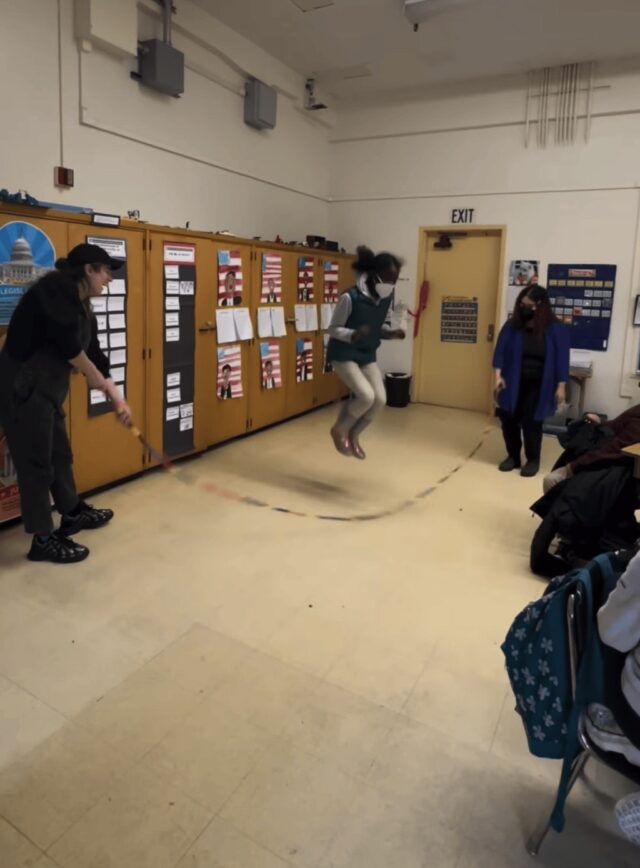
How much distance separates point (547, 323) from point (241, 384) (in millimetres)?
2572

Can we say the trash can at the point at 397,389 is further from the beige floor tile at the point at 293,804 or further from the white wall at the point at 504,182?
the beige floor tile at the point at 293,804

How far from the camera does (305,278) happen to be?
6062 millimetres

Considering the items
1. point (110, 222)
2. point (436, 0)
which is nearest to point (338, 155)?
point (436, 0)

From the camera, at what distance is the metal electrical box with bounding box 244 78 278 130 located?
582cm

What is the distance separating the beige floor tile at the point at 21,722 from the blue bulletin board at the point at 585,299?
6020mm

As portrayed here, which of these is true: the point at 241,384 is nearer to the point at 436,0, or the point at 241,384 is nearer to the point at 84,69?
the point at 84,69

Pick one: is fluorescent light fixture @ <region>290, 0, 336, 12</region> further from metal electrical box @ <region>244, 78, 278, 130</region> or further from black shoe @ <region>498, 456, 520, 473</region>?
black shoe @ <region>498, 456, 520, 473</region>

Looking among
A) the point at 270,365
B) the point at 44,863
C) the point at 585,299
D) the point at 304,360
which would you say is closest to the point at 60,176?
the point at 270,365

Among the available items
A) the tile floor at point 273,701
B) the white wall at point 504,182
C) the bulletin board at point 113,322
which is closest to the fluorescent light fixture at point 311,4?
the white wall at point 504,182

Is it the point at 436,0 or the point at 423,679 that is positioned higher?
the point at 436,0

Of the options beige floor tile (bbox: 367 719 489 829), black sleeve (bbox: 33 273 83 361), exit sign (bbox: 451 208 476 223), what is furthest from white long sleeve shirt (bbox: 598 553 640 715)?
exit sign (bbox: 451 208 476 223)

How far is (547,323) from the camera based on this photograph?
4.66m

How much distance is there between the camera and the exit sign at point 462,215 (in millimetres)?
6766

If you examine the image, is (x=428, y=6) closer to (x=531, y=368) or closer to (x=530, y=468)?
(x=531, y=368)
